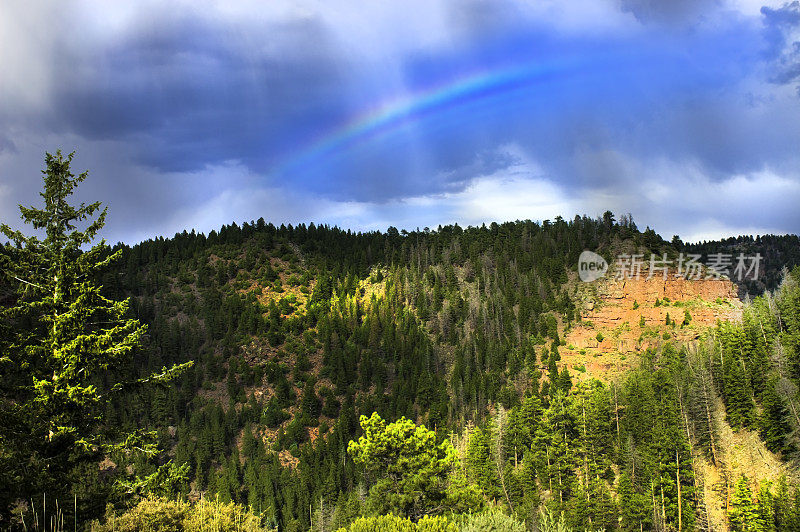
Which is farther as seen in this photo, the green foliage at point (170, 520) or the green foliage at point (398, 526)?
the green foliage at point (398, 526)

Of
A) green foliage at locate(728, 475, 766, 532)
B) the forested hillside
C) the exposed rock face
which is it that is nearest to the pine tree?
the forested hillside

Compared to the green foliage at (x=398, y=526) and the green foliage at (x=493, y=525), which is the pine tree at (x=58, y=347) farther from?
the green foliage at (x=493, y=525)

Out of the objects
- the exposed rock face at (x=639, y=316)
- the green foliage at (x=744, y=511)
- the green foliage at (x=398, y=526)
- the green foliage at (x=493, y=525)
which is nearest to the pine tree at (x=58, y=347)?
the green foliage at (x=398, y=526)

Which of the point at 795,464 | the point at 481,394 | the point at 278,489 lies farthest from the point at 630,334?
the point at 278,489

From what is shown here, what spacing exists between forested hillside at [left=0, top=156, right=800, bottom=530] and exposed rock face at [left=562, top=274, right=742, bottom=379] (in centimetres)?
139

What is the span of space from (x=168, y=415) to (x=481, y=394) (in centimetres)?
8413

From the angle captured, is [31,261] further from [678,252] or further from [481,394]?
[678,252]

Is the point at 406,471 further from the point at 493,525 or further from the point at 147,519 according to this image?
the point at 147,519

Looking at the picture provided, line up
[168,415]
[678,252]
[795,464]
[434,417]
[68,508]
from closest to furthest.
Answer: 1. [68,508]
2. [795,464]
3. [434,417]
4. [168,415]
5. [678,252]

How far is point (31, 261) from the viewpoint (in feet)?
70.2

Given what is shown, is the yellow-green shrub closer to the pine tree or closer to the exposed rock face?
the pine tree

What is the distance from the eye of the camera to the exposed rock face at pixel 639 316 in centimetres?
14538

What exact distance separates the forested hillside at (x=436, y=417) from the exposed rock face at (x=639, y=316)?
1.39m

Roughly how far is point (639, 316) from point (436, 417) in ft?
211
